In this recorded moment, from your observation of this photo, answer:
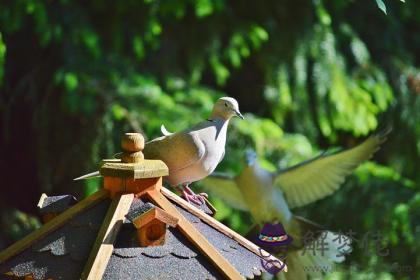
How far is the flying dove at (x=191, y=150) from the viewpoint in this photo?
1.17 metres

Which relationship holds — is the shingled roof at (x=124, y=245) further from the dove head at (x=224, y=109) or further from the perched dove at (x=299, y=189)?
the perched dove at (x=299, y=189)

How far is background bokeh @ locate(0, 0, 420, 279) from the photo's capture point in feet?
7.66

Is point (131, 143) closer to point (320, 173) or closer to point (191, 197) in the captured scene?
point (191, 197)

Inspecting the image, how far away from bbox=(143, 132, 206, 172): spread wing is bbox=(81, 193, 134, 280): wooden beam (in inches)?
5.7

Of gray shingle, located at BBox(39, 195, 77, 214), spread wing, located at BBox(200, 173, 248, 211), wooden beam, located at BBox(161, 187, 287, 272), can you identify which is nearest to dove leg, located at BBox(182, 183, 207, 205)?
wooden beam, located at BBox(161, 187, 287, 272)

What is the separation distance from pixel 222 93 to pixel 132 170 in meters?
1.75

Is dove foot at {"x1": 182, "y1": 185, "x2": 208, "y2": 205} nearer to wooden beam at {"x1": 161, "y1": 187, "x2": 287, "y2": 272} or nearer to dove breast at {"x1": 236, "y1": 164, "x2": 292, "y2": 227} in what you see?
wooden beam at {"x1": 161, "y1": 187, "x2": 287, "y2": 272}

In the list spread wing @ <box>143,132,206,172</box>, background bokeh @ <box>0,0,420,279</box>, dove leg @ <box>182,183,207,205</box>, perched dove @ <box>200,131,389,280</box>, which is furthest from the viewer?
background bokeh @ <box>0,0,420,279</box>

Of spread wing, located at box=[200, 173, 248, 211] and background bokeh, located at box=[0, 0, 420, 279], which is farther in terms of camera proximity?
background bokeh, located at box=[0, 0, 420, 279]

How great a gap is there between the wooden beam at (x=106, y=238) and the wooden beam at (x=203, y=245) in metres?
0.06

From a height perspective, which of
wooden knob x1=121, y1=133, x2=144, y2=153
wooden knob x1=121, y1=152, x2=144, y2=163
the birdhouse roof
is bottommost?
the birdhouse roof

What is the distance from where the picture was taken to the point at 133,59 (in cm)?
277

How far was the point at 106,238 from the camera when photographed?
3.22ft

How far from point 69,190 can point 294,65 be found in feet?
3.40
